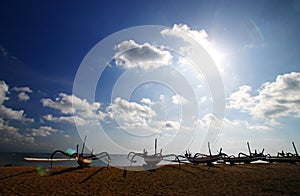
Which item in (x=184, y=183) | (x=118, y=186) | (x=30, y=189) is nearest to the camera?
(x=30, y=189)

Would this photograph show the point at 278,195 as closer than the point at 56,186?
Yes

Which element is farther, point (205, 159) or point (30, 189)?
point (205, 159)

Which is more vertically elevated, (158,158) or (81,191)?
(158,158)

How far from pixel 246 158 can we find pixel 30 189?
37289mm

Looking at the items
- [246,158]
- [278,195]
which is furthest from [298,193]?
[246,158]

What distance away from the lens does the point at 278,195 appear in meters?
11.5

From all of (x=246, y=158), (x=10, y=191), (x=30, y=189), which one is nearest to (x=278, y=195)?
(x=30, y=189)

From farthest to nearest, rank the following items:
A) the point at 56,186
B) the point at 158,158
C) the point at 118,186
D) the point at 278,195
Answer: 1. the point at 158,158
2. the point at 118,186
3. the point at 56,186
4. the point at 278,195

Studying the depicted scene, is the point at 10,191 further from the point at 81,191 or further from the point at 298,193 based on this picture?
the point at 298,193

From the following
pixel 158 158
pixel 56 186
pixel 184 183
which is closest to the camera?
pixel 56 186

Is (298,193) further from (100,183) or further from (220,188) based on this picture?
(100,183)

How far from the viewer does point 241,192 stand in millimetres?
12508

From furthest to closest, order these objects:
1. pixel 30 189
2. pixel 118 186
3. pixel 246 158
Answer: pixel 246 158 < pixel 118 186 < pixel 30 189

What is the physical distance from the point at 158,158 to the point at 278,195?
1993 centimetres
